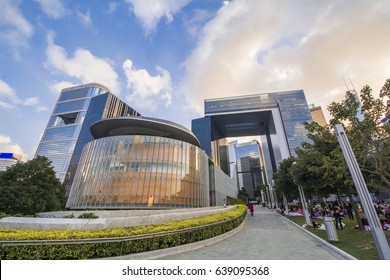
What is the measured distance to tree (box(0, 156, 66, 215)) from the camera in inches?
966

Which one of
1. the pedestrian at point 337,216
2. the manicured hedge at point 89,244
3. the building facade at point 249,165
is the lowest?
the manicured hedge at point 89,244

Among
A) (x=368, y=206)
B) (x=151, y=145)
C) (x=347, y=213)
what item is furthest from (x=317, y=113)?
(x=368, y=206)

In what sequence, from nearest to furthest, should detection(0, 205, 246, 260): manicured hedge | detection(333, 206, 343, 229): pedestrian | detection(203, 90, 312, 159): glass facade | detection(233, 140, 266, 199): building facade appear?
1. detection(0, 205, 246, 260): manicured hedge
2. detection(333, 206, 343, 229): pedestrian
3. detection(203, 90, 312, 159): glass facade
4. detection(233, 140, 266, 199): building facade

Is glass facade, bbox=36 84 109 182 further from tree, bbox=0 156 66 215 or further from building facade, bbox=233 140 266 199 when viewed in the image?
building facade, bbox=233 140 266 199

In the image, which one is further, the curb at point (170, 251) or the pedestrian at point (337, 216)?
the pedestrian at point (337, 216)

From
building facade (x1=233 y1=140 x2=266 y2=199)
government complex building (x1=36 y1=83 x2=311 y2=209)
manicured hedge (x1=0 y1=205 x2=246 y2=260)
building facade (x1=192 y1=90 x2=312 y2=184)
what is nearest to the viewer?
manicured hedge (x1=0 y1=205 x2=246 y2=260)

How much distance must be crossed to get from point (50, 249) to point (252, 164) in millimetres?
145802

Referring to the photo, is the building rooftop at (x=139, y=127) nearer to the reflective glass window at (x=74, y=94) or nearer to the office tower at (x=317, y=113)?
the reflective glass window at (x=74, y=94)

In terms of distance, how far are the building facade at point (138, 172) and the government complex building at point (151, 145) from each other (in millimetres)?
139

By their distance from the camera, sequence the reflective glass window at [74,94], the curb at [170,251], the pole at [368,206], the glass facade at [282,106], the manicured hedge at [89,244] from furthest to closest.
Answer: the reflective glass window at [74,94], the glass facade at [282,106], the curb at [170,251], the manicured hedge at [89,244], the pole at [368,206]

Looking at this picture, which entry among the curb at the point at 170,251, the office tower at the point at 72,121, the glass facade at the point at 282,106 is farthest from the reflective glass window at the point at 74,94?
the curb at the point at 170,251

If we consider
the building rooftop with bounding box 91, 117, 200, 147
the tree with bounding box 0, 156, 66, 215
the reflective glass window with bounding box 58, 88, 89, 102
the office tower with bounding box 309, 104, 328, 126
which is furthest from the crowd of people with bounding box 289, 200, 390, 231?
the office tower with bounding box 309, 104, 328, 126

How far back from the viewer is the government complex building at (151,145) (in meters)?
27.5
